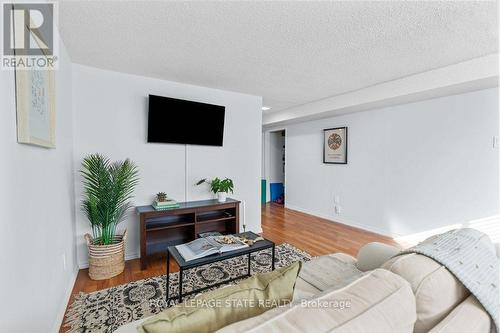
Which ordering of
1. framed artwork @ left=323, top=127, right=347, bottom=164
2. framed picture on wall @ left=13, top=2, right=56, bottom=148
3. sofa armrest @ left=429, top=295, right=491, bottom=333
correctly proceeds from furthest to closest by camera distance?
framed artwork @ left=323, top=127, right=347, bottom=164, framed picture on wall @ left=13, top=2, right=56, bottom=148, sofa armrest @ left=429, top=295, right=491, bottom=333

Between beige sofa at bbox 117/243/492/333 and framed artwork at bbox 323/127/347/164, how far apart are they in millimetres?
3627

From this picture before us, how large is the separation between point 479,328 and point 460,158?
2.91m

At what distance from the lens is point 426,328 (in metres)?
0.85

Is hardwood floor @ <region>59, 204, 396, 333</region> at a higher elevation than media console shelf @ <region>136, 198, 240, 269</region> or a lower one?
lower

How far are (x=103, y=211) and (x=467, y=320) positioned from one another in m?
→ 2.75

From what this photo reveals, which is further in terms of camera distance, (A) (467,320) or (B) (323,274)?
(B) (323,274)

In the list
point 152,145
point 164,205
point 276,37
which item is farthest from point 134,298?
point 276,37

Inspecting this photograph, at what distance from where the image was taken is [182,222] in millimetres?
2959

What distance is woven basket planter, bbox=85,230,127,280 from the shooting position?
92.8 inches

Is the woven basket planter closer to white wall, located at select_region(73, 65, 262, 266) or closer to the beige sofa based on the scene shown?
white wall, located at select_region(73, 65, 262, 266)

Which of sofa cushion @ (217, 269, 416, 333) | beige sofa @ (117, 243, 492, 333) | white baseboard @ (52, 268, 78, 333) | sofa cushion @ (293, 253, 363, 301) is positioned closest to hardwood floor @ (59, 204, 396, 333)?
white baseboard @ (52, 268, 78, 333)

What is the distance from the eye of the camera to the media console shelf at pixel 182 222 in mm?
2713

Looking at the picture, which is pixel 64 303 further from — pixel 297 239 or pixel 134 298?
pixel 297 239

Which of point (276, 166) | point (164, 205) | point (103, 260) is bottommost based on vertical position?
point (103, 260)
